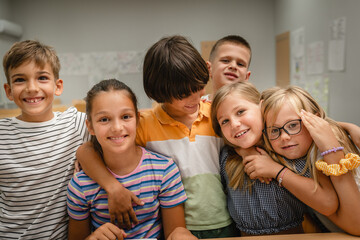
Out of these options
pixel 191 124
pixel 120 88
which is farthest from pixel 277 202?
pixel 120 88

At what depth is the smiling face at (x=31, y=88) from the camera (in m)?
1.17

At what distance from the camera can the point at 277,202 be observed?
3.64 ft

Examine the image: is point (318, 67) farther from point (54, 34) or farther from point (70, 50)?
point (54, 34)

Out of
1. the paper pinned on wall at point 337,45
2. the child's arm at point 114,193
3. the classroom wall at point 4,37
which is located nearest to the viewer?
the child's arm at point 114,193

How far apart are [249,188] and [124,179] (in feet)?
1.71

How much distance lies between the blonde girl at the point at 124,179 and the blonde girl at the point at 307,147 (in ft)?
1.16

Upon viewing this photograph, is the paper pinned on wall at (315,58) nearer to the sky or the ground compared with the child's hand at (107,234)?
nearer to the sky

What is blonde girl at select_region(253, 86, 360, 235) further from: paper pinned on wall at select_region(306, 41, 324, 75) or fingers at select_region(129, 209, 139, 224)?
paper pinned on wall at select_region(306, 41, 324, 75)

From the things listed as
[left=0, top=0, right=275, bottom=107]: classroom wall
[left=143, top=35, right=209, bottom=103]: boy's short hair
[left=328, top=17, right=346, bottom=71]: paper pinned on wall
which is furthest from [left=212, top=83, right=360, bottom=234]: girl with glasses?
[left=0, top=0, right=275, bottom=107]: classroom wall

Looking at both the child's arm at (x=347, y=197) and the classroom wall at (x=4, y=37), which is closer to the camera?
the child's arm at (x=347, y=197)

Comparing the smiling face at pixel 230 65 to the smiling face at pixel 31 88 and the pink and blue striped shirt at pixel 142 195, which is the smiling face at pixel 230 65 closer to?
the pink and blue striped shirt at pixel 142 195

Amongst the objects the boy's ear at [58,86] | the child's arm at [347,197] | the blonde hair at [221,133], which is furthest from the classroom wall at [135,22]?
the child's arm at [347,197]

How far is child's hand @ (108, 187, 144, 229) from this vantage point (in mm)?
1030

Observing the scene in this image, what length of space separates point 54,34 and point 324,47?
4.35 meters
